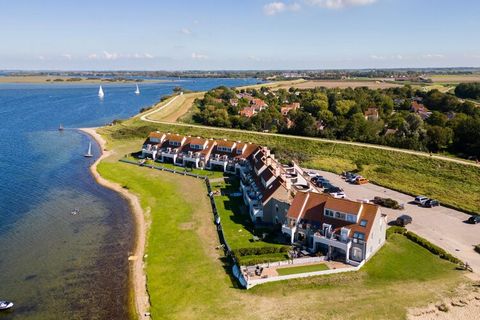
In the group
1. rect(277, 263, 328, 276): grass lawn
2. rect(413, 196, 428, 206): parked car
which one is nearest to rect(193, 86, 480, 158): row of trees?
rect(413, 196, 428, 206): parked car

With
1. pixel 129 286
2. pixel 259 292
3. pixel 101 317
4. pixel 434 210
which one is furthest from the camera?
pixel 434 210

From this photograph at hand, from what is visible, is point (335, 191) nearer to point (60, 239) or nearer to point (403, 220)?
point (403, 220)

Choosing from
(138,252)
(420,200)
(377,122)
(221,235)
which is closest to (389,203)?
(420,200)

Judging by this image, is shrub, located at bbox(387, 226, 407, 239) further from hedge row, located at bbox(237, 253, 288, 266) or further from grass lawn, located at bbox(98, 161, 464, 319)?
hedge row, located at bbox(237, 253, 288, 266)

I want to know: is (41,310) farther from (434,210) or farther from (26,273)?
(434,210)

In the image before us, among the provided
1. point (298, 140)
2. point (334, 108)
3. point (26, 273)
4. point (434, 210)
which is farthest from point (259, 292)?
point (334, 108)

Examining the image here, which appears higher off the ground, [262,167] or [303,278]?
[262,167]
